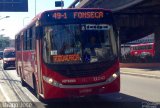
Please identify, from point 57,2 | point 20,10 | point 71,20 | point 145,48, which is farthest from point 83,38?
point 145,48

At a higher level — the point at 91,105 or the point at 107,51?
the point at 107,51

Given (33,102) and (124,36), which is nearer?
(33,102)

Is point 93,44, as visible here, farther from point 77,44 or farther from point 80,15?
point 80,15

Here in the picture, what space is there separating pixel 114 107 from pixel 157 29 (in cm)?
3770

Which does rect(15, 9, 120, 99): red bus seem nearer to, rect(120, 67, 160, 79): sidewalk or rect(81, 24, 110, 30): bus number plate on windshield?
rect(81, 24, 110, 30): bus number plate on windshield

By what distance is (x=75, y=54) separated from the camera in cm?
1191

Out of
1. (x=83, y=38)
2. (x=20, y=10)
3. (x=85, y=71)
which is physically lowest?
(x=85, y=71)

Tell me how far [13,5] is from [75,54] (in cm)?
3013

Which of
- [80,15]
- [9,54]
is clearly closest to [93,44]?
[80,15]

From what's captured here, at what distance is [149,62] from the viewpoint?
38.5 meters

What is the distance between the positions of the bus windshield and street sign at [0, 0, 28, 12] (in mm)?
29202

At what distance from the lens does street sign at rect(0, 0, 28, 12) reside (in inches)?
1577

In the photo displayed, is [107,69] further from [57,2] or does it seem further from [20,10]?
[57,2]

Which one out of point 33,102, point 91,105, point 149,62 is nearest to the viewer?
point 91,105
